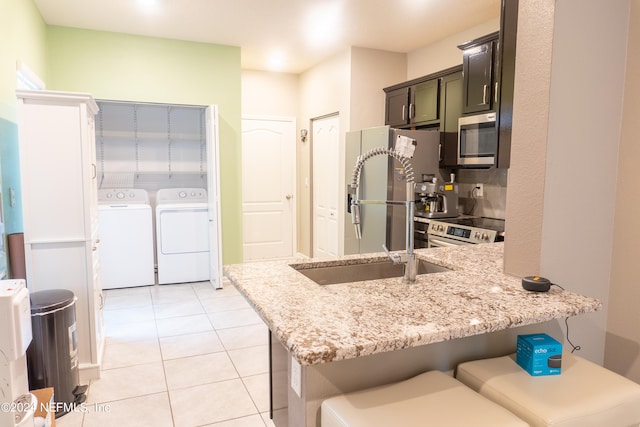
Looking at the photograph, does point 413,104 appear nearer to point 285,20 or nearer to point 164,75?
point 285,20

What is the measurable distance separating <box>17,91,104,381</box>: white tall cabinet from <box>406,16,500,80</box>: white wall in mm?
3422

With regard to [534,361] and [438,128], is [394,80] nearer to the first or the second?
[438,128]

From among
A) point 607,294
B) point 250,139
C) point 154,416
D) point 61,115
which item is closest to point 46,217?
point 61,115

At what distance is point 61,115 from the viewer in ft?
8.26

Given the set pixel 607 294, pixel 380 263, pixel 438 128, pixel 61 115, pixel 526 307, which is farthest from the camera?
pixel 438 128

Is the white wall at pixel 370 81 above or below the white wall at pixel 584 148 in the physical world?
above

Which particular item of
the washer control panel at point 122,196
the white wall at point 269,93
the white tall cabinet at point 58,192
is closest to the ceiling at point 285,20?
the white wall at point 269,93

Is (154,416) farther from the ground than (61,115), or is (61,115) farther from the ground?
(61,115)

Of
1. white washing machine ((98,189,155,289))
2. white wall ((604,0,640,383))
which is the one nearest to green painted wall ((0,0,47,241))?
white washing machine ((98,189,155,289))

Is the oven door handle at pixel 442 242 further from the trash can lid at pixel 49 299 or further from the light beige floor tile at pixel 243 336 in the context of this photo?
the trash can lid at pixel 49 299

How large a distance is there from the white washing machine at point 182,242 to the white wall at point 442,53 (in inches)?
116

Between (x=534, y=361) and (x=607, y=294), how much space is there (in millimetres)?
733

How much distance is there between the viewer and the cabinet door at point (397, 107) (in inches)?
179

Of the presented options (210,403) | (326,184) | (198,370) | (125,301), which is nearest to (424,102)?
(326,184)
